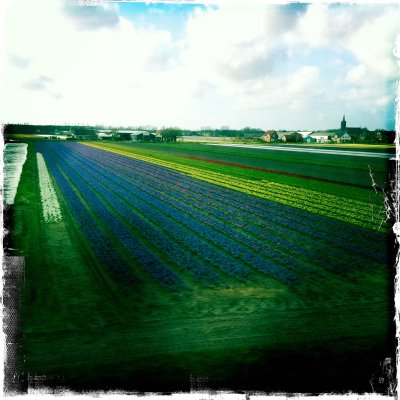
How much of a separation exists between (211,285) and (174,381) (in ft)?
9.35

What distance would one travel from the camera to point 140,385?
17.0 ft

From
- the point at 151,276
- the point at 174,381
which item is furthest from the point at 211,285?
the point at 174,381

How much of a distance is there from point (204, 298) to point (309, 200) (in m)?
9.91

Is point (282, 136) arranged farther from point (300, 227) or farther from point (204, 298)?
point (204, 298)

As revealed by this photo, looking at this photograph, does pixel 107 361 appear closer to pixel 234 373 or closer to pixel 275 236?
pixel 234 373

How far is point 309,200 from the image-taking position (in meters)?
16.1

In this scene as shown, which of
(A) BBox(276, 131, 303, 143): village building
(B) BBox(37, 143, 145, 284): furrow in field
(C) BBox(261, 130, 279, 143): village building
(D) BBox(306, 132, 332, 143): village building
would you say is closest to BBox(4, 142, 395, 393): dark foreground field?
(B) BBox(37, 143, 145, 284): furrow in field

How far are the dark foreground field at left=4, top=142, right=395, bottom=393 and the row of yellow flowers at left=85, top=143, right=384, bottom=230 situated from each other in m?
0.16

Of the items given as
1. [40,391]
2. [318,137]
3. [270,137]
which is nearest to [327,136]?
[318,137]

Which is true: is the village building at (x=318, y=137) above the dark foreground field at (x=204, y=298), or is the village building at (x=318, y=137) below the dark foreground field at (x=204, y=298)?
above

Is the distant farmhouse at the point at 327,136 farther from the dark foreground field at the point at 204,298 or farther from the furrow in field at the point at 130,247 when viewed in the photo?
the furrow in field at the point at 130,247

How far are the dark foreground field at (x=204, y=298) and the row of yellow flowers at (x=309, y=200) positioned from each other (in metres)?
0.16

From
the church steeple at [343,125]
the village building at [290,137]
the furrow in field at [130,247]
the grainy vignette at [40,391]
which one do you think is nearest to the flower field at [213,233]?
the furrow in field at [130,247]

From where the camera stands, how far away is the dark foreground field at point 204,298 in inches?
215
